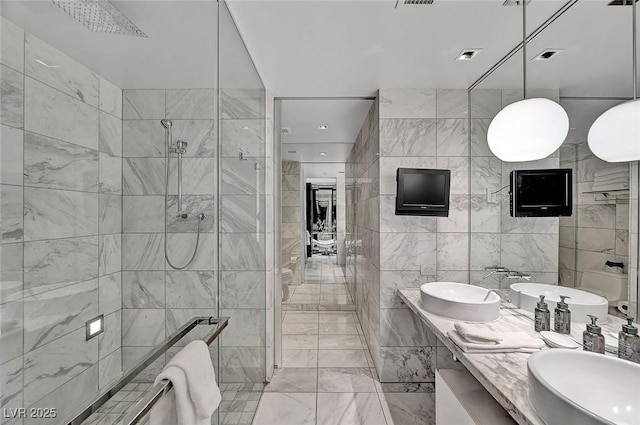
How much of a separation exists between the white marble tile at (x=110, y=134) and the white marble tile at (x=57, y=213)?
4.9 inches

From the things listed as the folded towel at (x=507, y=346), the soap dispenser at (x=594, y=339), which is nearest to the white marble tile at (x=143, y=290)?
the folded towel at (x=507, y=346)

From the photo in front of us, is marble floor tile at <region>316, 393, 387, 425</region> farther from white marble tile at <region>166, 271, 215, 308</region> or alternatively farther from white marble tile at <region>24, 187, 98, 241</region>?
white marble tile at <region>24, 187, 98, 241</region>

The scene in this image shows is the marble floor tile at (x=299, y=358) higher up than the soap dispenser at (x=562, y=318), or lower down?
lower down

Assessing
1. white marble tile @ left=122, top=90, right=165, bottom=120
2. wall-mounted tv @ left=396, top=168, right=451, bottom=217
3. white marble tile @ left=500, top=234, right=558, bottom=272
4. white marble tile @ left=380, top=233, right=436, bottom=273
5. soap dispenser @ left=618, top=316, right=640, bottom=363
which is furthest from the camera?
white marble tile @ left=380, top=233, right=436, bottom=273

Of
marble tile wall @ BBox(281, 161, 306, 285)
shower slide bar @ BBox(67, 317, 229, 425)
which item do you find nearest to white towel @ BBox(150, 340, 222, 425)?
shower slide bar @ BBox(67, 317, 229, 425)

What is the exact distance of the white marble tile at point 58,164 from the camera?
0.57 metres

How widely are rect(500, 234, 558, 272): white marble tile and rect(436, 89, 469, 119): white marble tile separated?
111 centimetres

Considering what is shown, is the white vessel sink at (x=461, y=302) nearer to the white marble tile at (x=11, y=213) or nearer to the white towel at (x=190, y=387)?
the white towel at (x=190, y=387)

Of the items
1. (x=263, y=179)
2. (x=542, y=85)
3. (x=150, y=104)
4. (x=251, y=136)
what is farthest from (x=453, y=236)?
(x=150, y=104)

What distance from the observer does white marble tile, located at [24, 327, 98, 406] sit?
576 millimetres

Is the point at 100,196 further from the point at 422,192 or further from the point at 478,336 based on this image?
the point at 422,192

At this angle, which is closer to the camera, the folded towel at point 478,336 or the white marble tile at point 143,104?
the white marble tile at point 143,104

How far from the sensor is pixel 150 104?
2.98 ft

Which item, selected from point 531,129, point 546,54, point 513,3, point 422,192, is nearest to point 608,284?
point 531,129
